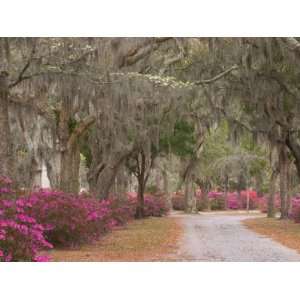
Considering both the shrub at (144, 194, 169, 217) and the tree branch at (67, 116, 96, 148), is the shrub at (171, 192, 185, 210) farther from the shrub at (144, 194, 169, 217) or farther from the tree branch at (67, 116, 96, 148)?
the tree branch at (67, 116, 96, 148)

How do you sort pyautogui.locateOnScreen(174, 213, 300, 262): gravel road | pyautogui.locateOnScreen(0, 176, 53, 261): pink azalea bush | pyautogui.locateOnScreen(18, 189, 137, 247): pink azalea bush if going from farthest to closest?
1. pyautogui.locateOnScreen(18, 189, 137, 247): pink azalea bush
2. pyautogui.locateOnScreen(174, 213, 300, 262): gravel road
3. pyautogui.locateOnScreen(0, 176, 53, 261): pink azalea bush

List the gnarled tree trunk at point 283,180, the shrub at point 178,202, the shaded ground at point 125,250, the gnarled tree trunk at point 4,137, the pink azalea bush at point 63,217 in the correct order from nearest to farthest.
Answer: the shaded ground at point 125,250 → the gnarled tree trunk at point 4,137 → the pink azalea bush at point 63,217 → the gnarled tree trunk at point 283,180 → the shrub at point 178,202

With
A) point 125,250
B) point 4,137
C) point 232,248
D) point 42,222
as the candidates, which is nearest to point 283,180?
point 232,248

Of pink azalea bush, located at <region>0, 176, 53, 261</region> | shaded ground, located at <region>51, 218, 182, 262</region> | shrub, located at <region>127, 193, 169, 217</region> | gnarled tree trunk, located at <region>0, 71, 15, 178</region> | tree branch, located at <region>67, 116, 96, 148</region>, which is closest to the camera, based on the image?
pink azalea bush, located at <region>0, 176, 53, 261</region>

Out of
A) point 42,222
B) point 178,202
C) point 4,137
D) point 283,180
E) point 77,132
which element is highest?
point 77,132

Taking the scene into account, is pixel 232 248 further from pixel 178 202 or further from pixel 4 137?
pixel 178 202

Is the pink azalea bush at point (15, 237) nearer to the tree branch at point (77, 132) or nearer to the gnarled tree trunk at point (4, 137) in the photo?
the gnarled tree trunk at point (4, 137)

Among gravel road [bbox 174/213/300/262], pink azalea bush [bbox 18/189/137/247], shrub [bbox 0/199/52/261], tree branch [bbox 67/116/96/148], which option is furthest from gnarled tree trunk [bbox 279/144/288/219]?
shrub [bbox 0/199/52/261]

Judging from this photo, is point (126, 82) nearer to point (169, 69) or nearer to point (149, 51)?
point (149, 51)

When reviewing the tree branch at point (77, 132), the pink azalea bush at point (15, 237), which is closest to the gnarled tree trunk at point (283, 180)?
the tree branch at point (77, 132)

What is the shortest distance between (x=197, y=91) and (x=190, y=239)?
4.72 m

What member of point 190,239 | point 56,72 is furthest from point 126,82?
point 190,239

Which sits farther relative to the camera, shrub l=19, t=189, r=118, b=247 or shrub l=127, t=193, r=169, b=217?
shrub l=127, t=193, r=169, b=217
